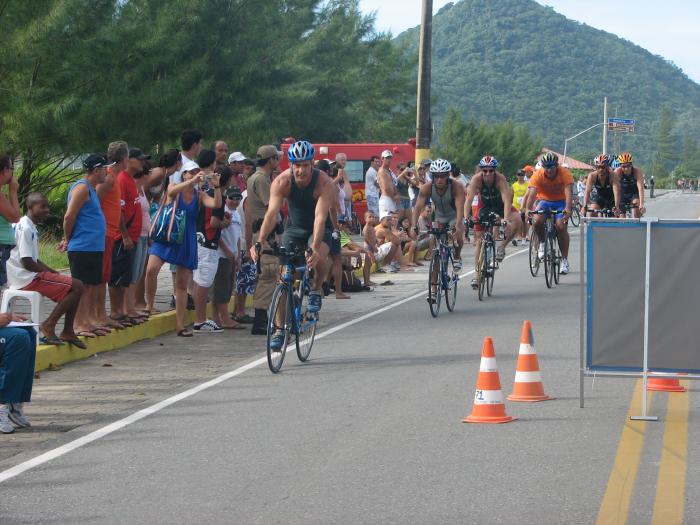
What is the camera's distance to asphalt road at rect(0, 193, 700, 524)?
6.42m

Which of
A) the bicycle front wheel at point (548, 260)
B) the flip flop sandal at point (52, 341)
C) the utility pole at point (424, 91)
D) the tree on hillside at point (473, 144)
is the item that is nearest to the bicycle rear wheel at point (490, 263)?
the bicycle front wheel at point (548, 260)

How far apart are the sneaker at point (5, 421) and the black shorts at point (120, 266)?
14.9 ft

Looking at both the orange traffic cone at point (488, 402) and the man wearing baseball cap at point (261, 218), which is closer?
the orange traffic cone at point (488, 402)

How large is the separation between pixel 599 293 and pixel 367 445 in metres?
2.14

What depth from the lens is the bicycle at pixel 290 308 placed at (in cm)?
1113

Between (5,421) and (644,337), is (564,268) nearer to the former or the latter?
(644,337)

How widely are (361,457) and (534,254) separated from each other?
13789 millimetres

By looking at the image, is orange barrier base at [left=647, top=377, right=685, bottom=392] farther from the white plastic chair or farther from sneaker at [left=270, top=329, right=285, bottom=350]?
the white plastic chair

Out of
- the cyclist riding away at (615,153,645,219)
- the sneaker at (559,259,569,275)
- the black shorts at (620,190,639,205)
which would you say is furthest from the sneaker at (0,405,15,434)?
the sneaker at (559,259,569,275)

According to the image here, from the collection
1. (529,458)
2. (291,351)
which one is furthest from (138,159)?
(529,458)

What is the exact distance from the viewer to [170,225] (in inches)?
534

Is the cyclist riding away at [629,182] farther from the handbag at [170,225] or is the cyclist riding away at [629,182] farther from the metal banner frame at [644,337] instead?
the metal banner frame at [644,337]

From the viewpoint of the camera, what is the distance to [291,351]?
12.7 meters

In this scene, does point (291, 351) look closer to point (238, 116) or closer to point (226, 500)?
point (226, 500)
